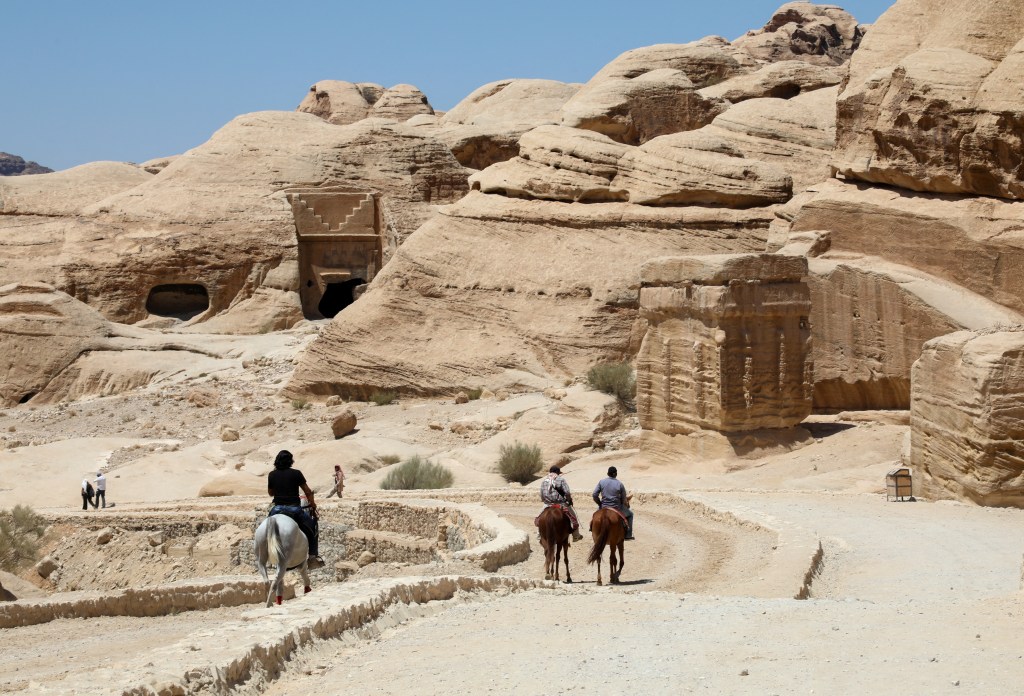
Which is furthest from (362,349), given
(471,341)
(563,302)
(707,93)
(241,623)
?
(241,623)

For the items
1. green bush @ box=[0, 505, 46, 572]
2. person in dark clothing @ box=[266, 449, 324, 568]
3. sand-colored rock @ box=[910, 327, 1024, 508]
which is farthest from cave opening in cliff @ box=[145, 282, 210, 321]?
person in dark clothing @ box=[266, 449, 324, 568]

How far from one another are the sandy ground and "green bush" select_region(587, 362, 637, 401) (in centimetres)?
73

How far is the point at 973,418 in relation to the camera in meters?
13.5

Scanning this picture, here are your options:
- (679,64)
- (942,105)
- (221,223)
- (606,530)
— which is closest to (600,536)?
(606,530)

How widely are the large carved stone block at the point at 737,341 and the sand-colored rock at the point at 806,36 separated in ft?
137

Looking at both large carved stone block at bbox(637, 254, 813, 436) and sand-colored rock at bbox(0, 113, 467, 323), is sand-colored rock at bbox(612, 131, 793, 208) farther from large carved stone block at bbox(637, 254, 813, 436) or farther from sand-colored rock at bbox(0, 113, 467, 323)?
sand-colored rock at bbox(0, 113, 467, 323)

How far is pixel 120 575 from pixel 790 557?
10039mm

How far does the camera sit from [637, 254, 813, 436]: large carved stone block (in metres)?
17.8

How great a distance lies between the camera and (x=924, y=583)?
1021cm

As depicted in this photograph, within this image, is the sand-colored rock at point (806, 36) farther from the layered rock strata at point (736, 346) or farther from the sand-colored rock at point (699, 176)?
the layered rock strata at point (736, 346)

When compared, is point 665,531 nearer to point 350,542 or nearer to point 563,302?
point 350,542

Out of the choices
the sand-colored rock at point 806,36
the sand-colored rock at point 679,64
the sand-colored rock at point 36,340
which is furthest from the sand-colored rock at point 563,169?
the sand-colored rock at point 806,36

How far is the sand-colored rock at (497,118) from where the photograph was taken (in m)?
43.6

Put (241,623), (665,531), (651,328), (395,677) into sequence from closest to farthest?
1. (395,677)
2. (241,623)
3. (665,531)
4. (651,328)
